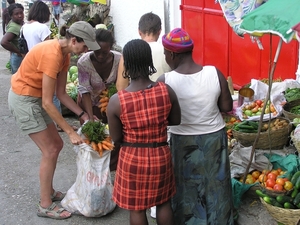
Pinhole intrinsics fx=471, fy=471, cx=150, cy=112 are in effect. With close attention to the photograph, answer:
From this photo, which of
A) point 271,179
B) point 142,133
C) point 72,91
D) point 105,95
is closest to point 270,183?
point 271,179

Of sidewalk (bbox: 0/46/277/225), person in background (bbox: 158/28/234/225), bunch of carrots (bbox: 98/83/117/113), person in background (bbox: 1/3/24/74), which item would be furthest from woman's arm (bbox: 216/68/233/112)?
person in background (bbox: 1/3/24/74)

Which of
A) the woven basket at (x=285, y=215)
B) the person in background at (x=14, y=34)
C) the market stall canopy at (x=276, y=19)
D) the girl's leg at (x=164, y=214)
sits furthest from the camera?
the person in background at (x=14, y=34)

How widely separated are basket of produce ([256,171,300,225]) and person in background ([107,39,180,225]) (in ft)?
2.94

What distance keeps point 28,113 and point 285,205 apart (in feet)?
7.93

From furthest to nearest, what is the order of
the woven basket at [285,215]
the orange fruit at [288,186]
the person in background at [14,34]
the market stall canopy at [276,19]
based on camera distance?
1. the person in background at [14,34]
2. the orange fruit at [288,186]
3. the woven basket at [285,215]
4. the market stall canopy at [276,19]

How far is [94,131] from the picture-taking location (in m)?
4.53

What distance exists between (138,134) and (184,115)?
1.56 ft

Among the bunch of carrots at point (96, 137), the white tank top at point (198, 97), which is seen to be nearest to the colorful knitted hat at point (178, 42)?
the white tank top at point (198, 97)

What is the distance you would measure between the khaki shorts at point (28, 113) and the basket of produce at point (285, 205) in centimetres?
210

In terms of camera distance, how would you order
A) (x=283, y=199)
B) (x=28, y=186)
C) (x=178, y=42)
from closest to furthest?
(x=178, y=42)
(x=283, y=199)
(x=28, y=186)

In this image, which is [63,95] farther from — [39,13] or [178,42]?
[39,13]

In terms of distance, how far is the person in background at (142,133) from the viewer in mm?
3275

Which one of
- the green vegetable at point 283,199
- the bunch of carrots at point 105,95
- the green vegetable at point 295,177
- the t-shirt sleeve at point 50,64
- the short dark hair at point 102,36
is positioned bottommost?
the green vegetable at point 283,199

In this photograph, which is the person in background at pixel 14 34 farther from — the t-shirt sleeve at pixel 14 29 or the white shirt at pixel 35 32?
the white shirt at pixel 35 32
